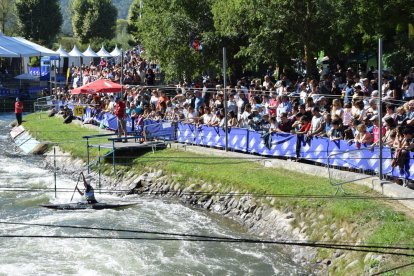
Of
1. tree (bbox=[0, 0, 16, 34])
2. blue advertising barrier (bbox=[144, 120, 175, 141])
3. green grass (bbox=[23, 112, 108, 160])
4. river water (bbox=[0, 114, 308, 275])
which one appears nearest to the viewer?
river water (bbox=[0, 114, 308, 275])

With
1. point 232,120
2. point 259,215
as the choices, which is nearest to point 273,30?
point 232,120

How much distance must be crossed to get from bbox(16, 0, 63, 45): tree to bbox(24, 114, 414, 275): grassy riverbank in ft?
237

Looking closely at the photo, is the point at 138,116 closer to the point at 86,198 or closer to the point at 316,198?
the point at 86,198

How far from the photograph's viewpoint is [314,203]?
65.1 ft

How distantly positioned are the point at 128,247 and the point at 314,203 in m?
4.90

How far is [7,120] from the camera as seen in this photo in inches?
2135

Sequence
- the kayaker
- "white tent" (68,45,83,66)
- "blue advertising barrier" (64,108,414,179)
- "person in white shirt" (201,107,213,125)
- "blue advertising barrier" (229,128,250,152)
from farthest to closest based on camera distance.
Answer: "white tent" (68,45,83,66), "person in white shirt" (201,107,213,125), "blue advertising barrier" (229,128,250,152), the kayaker, "blue advertising barrier" (64,108,414,179)

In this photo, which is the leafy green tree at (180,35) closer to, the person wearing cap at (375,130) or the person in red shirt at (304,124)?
the person in red shirt at (304,124)

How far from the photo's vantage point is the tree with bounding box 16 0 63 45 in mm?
97875

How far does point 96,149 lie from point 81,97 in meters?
13.9

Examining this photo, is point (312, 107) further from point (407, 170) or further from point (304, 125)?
point (407, 170)

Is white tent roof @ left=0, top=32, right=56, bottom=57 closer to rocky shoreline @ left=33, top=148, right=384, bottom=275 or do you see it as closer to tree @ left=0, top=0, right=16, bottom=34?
rocky shoreline @ left=33, top=148, right=384, bottom=275

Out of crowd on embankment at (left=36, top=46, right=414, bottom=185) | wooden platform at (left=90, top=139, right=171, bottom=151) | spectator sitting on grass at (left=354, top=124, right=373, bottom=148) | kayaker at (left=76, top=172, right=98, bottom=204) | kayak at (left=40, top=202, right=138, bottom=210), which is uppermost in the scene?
crowd on embankment at (left=36, top=46, right=414, bottom=185)

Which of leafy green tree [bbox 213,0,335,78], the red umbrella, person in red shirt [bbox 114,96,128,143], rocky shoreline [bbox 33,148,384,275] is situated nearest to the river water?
rocky shoreline [bbox 33,148,384,275]
